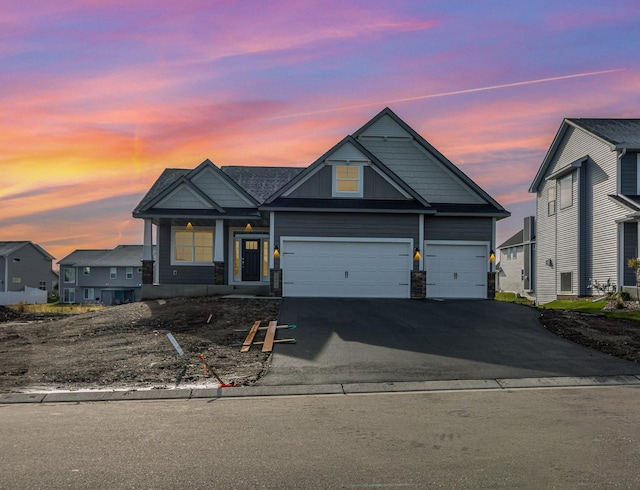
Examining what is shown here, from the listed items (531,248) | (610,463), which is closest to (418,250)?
(610,463)

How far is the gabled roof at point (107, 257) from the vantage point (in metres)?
72.6

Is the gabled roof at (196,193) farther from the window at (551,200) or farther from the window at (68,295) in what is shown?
the window at (68,295)

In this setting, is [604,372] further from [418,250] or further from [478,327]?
[418,250]

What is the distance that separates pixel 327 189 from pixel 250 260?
5382 mm

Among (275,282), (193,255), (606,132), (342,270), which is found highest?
(606,132)

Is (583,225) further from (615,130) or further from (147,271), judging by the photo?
(147,271)

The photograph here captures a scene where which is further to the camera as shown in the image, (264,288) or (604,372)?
(264,288)

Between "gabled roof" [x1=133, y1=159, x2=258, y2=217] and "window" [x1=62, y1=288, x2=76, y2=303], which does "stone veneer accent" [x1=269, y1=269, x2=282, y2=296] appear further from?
"window" [x1=62, y1=288, x2=76, y2=303]

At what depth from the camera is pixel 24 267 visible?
2847 inches

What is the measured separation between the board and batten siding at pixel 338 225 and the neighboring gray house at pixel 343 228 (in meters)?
0.04

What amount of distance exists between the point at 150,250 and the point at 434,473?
74.0 ft

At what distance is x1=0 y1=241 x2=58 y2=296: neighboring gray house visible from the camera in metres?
67.9

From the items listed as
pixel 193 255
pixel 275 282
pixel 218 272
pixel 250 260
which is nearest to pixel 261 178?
pixel 250 260

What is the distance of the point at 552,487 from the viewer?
5359 mm
